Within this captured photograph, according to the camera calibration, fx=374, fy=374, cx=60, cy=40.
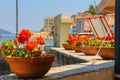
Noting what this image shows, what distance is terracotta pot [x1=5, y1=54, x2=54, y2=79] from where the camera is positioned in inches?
129

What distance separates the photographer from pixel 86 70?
12.6ft

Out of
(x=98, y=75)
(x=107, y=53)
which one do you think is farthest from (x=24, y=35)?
(x=107, y=53)

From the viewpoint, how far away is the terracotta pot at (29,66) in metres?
3.27

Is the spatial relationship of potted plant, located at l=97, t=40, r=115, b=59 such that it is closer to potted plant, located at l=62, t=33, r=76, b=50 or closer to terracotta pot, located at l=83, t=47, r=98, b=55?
terracotta pot, located at l=83, t=47, r=98, b=55

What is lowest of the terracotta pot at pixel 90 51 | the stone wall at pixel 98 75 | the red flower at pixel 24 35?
the stone wall at pixel 98 75

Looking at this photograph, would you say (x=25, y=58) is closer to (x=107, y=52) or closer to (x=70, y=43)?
(x=107, y=52)

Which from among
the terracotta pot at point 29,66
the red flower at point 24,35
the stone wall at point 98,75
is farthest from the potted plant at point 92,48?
the terracotta pot at point 29,66

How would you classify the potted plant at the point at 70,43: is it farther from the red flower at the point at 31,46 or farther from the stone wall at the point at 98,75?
the red flower at the point at 31,46

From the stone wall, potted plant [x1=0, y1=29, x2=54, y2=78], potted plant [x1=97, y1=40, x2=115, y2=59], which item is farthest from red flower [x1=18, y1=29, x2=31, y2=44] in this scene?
potted plant [x1=97, y1=40, x2=115, y2=59]

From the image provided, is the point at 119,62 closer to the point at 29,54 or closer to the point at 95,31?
the point at 29,54

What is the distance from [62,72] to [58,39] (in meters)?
8.85


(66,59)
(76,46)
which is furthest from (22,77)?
(76,46)

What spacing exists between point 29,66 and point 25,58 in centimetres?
8

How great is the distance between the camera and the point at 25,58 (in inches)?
129
